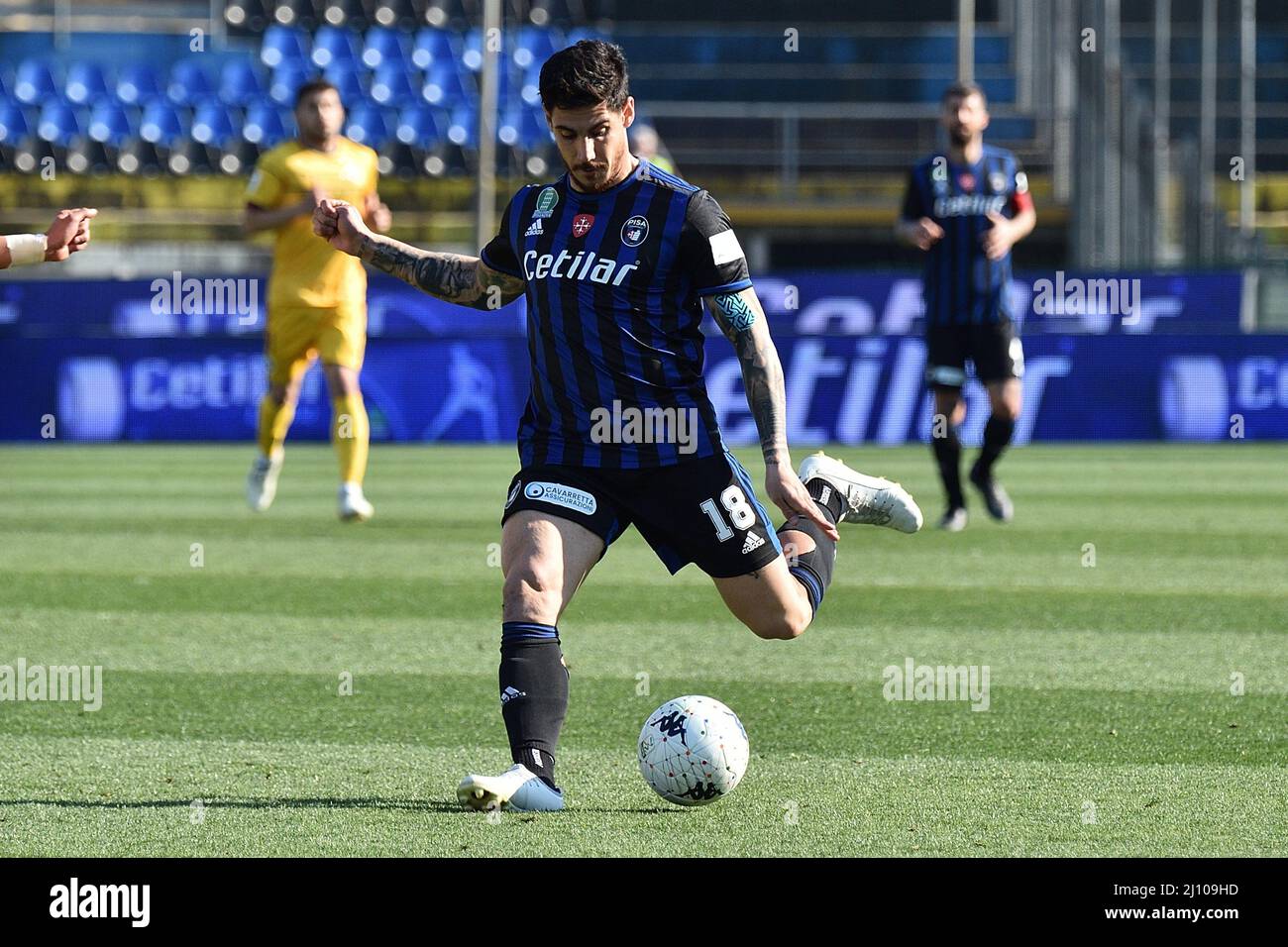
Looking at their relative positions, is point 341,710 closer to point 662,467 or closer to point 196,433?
point 662,467

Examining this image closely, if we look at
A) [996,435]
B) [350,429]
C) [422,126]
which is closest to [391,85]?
[422,126]

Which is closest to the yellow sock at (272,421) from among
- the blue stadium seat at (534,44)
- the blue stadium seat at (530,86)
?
the blue stadium seat at (530,86)

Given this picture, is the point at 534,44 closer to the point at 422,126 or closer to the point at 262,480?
the point at 422,126

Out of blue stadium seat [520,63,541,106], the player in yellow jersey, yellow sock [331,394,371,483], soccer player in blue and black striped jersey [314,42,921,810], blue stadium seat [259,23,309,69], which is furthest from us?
blue stadium seat [259,23,309,69]

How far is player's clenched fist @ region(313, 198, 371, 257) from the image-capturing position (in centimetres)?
522

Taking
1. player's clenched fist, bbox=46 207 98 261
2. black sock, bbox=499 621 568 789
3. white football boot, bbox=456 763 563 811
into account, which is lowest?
white football boot, bbox=456 763 563 811

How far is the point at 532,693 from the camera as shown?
15.6 feet

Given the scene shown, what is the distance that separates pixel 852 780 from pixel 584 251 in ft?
5.04

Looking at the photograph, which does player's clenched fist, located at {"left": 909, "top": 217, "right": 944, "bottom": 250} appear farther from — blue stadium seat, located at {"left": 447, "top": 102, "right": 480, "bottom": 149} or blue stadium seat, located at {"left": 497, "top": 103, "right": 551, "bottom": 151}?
blue stadium seat, located at {"left": 447, "top": 102, "right": 480, "bottom": 149}

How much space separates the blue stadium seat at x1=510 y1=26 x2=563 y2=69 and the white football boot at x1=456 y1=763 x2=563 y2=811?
23.5 m

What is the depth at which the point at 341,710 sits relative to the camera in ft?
20.0

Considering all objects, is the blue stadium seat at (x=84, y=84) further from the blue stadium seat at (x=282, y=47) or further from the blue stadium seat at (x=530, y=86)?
the blue stadium seat at (x=530, y=86)

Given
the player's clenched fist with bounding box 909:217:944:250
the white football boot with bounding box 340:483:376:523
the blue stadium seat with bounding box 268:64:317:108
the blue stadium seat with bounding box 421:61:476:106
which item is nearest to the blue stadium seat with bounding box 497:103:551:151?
the blue stadium seat with bounding box 421:61:476:106

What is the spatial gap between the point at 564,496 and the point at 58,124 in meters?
23.9
